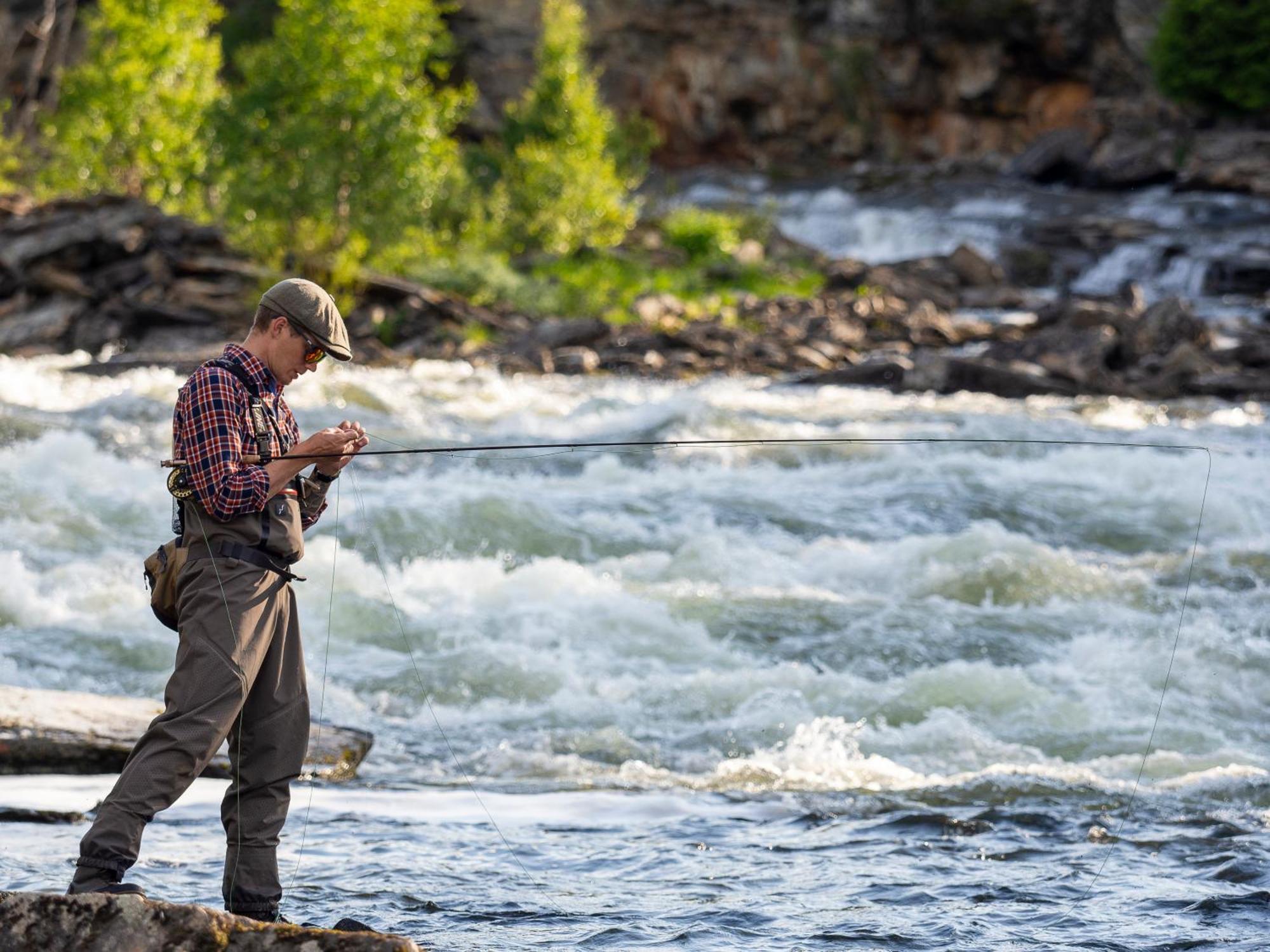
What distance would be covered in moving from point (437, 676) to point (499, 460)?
645 cm

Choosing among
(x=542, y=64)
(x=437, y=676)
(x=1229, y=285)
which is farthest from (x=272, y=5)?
(x=437, y=676)

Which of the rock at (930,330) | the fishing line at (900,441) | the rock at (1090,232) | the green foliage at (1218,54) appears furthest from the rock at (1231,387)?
the green foliage at (1218,54)

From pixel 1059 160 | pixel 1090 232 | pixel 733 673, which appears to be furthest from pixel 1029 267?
pixel 733 673

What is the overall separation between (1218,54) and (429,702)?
45189 millimetres

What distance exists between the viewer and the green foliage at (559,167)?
33.8 m

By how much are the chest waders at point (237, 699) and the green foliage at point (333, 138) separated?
76.2 ft

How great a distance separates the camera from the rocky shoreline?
20469 millimetres

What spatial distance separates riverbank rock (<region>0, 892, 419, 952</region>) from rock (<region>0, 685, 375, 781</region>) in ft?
8.51

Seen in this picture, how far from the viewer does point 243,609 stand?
3910 millimetres

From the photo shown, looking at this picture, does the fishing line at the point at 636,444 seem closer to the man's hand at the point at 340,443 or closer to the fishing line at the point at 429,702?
the man's hand at the point at 340,443

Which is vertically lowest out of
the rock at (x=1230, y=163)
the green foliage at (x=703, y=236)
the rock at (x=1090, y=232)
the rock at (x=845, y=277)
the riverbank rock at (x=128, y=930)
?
the riverbank rock at (x=128, y=930)

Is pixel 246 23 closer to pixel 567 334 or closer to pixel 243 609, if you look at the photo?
pixel 567 334

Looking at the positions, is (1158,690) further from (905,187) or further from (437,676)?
(905,187)

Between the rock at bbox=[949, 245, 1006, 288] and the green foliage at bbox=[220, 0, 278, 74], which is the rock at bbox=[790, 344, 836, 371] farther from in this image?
the green foliage at bbox=[220, 0, 278, 74]
